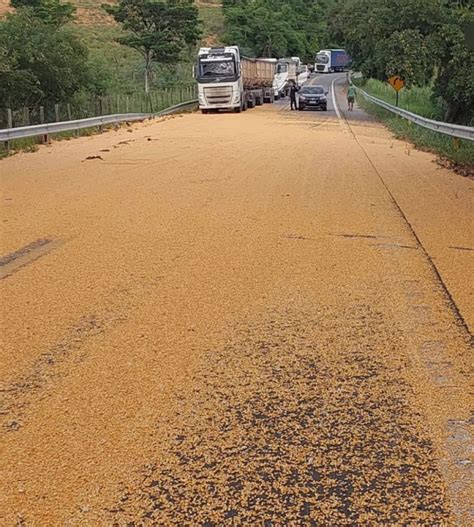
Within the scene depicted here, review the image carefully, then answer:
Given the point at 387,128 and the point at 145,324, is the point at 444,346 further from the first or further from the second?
the point at 387,128

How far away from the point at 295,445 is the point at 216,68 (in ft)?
126

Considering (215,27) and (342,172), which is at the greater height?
(215,27)

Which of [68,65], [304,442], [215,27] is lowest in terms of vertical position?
[304,442]

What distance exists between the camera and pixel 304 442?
3.71 metres

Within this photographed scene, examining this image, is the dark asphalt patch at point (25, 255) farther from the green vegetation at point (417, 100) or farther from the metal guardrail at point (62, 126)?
the green vegetation at point (417, 100)

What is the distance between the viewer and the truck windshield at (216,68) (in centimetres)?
3994

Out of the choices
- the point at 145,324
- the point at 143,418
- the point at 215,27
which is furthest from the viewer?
the point at 215,27

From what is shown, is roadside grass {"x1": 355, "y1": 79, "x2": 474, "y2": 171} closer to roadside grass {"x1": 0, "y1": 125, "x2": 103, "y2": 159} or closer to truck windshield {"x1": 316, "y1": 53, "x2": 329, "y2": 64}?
roadside grass {"x1": 0, "y1": 125, "x2": 103, "y2": 159}

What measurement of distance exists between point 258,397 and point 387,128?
93.5 ft

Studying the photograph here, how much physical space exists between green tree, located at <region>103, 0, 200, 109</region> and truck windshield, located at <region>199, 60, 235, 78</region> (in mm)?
12040

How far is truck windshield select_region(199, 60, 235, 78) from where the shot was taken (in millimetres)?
39938

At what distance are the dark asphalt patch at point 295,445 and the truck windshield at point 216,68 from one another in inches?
1435

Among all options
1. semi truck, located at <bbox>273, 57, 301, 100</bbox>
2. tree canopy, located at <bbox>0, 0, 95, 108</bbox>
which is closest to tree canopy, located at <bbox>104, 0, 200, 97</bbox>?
semi truck, located at <bbox>273, 57, 301, 100</bbox>

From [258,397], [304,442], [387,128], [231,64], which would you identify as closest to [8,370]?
[258,397]
